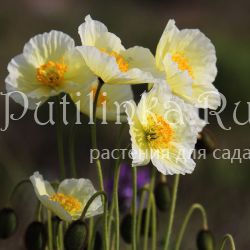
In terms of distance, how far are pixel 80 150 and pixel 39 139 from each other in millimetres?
196

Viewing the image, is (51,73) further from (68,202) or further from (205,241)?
(205,241)

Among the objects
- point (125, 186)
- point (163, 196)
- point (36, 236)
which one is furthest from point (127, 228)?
point (125, 186)

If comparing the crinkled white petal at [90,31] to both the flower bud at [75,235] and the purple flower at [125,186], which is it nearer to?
the flower bud at [75,235]

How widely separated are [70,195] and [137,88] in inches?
92.3

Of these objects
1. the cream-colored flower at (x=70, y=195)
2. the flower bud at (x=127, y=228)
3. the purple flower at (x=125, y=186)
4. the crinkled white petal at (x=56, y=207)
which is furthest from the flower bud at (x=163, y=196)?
the purple flower at (x=125, y=186)

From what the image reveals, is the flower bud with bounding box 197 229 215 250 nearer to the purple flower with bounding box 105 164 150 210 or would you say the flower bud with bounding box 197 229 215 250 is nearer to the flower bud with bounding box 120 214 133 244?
the flower bud with bounding box 120 214 133 244

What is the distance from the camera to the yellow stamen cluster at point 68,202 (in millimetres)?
1140

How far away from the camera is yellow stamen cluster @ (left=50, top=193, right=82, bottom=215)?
1.14 metres

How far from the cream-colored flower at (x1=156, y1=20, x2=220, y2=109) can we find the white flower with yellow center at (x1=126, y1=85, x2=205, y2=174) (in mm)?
24

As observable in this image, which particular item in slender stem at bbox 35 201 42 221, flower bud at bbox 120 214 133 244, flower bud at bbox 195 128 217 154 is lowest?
flower bud at bbox 120 214 133 244

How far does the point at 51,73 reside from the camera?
1.13m

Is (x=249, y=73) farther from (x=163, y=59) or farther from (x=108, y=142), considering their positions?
(x=163, y=59)

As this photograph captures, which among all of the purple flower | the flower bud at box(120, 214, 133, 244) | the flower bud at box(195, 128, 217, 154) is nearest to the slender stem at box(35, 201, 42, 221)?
the flower bud at box(120, 214, 133, 244)

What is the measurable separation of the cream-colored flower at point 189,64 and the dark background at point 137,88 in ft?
1.52
